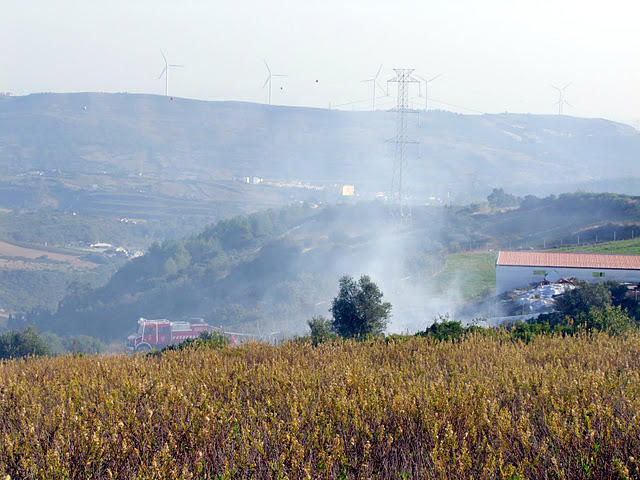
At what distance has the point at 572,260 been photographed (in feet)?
123

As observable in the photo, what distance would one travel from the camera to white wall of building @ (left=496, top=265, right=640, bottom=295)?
33.9 meters

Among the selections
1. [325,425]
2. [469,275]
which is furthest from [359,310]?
[469,275]

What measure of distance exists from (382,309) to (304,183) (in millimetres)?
167027

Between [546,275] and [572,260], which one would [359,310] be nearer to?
[546,275]

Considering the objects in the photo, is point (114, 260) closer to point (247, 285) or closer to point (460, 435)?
point (247, 285)

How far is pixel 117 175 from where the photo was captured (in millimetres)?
188500

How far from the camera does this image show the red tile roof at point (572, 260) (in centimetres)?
3519

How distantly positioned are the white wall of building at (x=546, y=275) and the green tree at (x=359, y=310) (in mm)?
9975

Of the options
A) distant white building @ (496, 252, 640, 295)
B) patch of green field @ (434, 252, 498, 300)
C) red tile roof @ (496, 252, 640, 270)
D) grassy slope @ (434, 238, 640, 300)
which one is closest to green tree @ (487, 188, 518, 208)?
patch of green field @ (434, 252, 498, 300)

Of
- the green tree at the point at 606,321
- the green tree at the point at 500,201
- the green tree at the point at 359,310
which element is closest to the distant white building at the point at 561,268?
the green tree at the point at 359,310

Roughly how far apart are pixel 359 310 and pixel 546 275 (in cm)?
1209

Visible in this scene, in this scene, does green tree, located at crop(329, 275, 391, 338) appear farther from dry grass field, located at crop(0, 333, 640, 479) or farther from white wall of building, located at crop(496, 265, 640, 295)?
dry grass field, located at crop(0, 333, 640, 479)

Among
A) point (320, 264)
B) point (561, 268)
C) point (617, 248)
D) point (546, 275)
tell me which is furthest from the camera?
point (320, 264)

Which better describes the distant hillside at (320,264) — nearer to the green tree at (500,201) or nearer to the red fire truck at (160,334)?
the red fire truck at (160,334)
